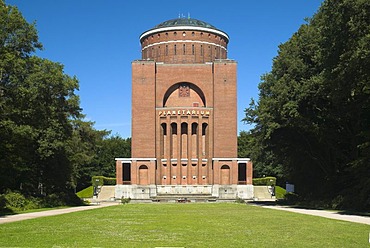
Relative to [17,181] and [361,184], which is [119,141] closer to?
[17,181]

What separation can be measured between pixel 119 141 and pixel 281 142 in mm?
50677

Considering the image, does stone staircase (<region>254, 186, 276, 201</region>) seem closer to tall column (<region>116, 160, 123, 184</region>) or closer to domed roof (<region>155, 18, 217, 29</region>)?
tall column (<region>116, 160, 123, 184</region>)

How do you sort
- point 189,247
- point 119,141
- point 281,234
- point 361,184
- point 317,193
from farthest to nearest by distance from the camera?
point 119,141
point 317,193
point 361,184
point 281,234
point 189,247

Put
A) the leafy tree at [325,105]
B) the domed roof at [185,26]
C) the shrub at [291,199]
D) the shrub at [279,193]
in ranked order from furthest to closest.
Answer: the shrub at [279,193] < the domed roof at [185,26] < the shrub at [291,199] < the leafy tree at [325,105]

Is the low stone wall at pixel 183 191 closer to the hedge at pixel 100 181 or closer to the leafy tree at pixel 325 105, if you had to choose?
the leafy tree at pixel 325 105

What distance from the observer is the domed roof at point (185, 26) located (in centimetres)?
6050

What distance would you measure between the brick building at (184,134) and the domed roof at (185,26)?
18.9ft

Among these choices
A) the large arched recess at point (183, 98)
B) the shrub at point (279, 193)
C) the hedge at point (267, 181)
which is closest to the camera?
the large arched recess at point (183, 98)

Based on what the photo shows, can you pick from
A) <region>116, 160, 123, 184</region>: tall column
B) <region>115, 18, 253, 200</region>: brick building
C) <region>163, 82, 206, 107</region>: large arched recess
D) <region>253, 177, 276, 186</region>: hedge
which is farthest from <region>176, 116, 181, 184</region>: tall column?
<region>253, 177, 276, 186</region>: hedge

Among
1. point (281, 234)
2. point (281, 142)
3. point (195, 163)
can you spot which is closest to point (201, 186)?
point (195, 163)

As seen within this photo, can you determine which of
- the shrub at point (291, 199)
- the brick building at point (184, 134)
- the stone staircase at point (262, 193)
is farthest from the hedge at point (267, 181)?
the shrub at point (291, 199)

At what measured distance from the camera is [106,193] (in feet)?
209

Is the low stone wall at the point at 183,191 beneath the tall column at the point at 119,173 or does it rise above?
beneath

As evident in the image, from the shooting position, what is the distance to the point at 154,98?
5519cm
